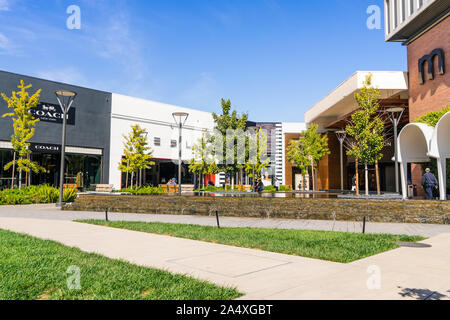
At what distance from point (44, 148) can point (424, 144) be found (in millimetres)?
31271

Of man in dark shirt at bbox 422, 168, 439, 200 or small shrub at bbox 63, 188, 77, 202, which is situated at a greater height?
man in dark shirt at bbox 422, 168, 439, 200

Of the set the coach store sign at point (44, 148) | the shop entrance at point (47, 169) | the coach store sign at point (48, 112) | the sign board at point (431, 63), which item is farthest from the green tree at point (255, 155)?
the shop entrance at point (47, 169)

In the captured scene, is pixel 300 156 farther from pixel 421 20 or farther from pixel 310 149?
pixel 421 20

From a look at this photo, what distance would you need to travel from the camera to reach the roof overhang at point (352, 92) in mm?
26234

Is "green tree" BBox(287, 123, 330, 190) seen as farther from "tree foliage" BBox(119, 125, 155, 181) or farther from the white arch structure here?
the white arch structure

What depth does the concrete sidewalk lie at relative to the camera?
4446 mm

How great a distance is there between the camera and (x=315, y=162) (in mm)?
39781

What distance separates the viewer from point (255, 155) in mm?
33250

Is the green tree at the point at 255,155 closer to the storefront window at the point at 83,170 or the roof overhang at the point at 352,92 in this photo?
the roof overhang at the point at 352,92

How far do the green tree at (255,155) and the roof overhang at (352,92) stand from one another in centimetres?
824

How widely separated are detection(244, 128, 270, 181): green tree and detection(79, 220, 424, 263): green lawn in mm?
21317

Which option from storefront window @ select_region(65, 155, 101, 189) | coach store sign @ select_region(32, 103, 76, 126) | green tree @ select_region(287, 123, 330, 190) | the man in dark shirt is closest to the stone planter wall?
the man in dark shirt
